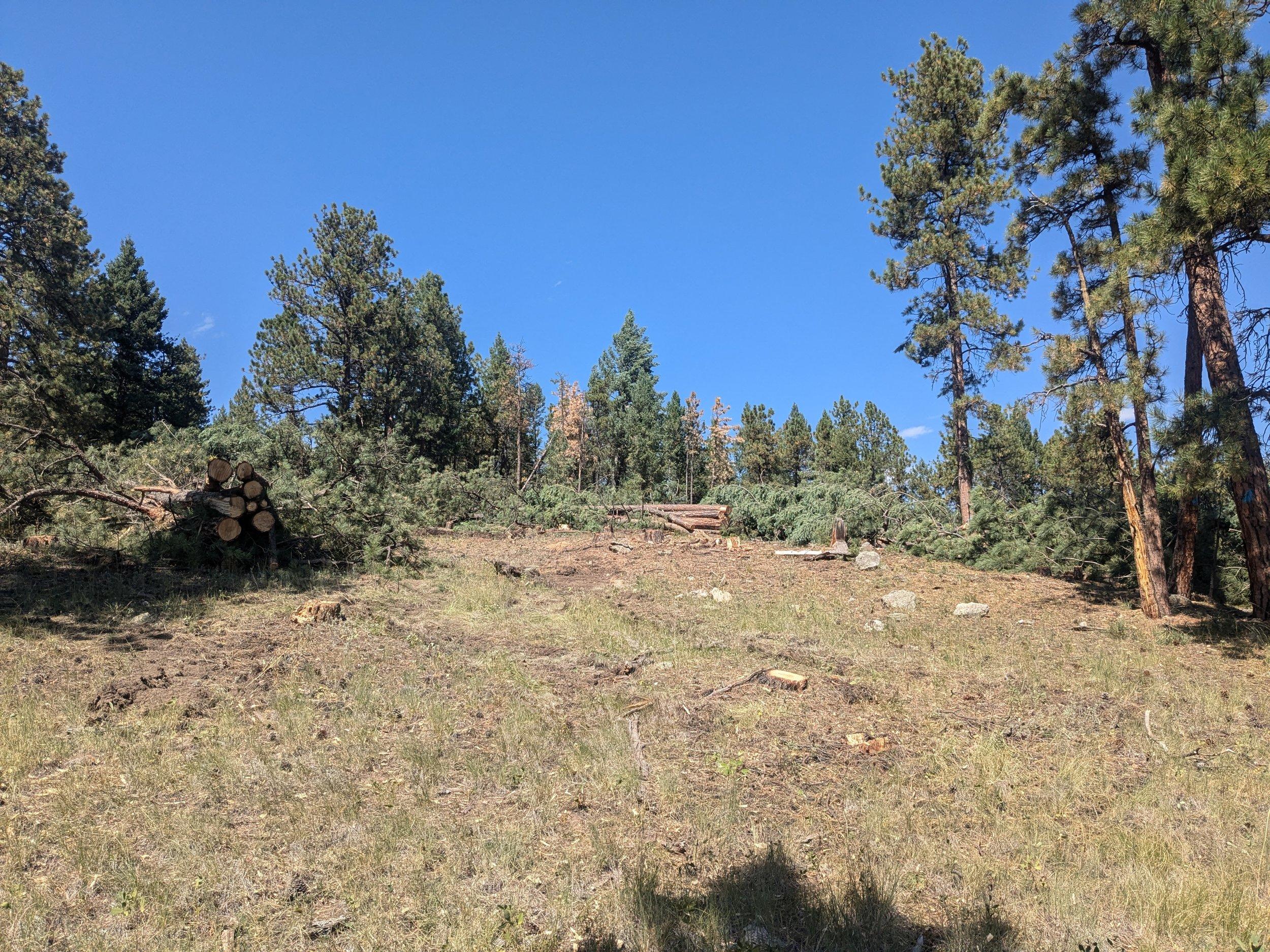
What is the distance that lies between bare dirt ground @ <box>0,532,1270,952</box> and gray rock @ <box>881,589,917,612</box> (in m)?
2.11

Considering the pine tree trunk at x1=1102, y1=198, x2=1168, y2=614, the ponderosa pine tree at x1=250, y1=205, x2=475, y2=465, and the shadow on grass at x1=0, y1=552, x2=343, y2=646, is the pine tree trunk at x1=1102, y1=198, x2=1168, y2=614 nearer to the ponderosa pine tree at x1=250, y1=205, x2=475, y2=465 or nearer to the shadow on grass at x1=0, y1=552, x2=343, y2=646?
the shadow on grass at x1=0, y1=552, x2=343, y2=646

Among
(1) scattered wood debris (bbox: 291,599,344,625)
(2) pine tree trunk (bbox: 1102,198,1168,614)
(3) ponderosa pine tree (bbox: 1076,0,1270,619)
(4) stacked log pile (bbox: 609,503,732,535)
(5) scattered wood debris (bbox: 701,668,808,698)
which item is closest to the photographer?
(5) scattered wood debris (bbox: 701,668,808,698)

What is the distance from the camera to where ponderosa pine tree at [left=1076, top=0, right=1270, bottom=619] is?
6.76 metres

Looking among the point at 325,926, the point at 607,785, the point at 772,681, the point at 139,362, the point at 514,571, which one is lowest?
the point at 325,926

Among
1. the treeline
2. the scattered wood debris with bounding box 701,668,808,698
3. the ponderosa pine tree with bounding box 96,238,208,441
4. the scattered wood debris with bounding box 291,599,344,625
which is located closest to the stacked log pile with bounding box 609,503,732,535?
the treeline

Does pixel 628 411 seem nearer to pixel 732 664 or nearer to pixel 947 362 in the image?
pixel 947 362

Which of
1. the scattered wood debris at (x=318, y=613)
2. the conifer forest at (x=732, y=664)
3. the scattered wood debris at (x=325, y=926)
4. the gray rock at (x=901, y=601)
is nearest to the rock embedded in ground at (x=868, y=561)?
the conifer forest at (x=732, y=664)

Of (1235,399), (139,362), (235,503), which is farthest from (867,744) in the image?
(139,362)

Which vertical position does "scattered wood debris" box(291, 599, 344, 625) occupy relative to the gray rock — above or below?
below

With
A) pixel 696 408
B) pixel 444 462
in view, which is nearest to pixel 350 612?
pixel 444 462

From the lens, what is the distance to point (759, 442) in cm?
4928

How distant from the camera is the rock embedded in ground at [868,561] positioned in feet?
46.8

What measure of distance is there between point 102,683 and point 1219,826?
28.0 ft

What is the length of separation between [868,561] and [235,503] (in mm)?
12190
